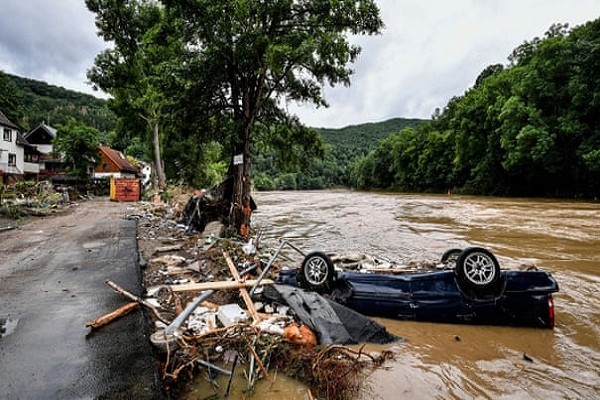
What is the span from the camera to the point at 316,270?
507cm

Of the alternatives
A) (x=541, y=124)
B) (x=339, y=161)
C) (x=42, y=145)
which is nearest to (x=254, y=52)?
(x=541, y=124)

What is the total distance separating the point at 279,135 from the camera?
36.1ft

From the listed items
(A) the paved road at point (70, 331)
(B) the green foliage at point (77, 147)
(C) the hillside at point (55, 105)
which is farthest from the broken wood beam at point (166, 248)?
(C) the hillside at point (55, 105)

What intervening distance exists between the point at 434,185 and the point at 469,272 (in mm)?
56028

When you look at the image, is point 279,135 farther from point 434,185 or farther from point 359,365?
point 434,185

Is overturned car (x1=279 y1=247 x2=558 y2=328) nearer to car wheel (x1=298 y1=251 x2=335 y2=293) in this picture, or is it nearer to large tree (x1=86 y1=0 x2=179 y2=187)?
car wheel (x1=298 y1=251 x2=335 y2=293)

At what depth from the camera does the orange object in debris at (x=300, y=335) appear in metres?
3.76

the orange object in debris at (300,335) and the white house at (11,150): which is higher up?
the white house at (11,150)

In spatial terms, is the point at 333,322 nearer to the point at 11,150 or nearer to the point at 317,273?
the point at 317,273

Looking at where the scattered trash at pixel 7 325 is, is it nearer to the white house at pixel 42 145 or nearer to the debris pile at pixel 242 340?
the debris pile at pixel 242 340

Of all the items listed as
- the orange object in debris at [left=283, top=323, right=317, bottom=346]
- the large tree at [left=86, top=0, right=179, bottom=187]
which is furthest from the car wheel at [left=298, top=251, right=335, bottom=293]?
the large tree at [left=86, top=0, right=179, bottom=187]

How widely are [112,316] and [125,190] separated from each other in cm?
2007

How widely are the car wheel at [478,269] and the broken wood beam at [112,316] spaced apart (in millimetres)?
4266

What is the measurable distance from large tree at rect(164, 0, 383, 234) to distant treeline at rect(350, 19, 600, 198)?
27655 mm
